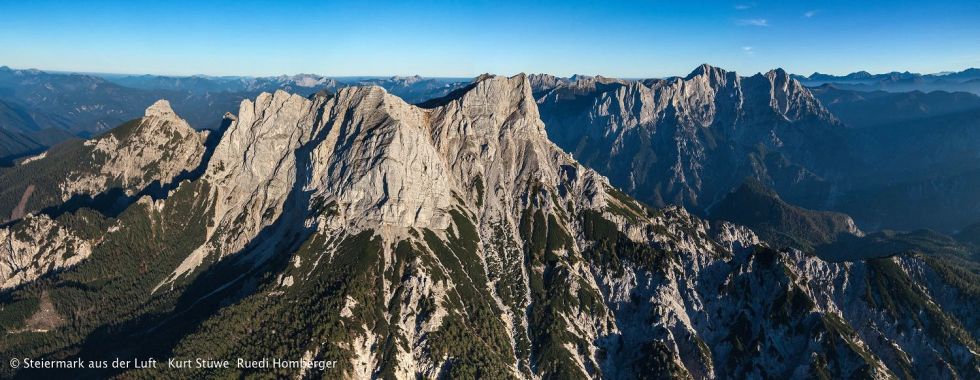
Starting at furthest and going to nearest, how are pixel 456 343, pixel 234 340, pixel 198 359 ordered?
pixel 456 343, pixel 234 340, pixel 198 359

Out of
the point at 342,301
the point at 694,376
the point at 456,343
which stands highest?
the point at 342,301

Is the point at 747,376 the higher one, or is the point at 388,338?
the point at 388,338

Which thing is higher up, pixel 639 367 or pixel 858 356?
pixel 858 356

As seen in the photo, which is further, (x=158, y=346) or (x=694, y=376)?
(x=694, y=376)

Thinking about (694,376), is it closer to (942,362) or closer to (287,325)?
(942,362)

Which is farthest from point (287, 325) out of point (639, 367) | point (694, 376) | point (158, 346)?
point (694, 376)

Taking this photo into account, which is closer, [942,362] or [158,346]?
[158,346]

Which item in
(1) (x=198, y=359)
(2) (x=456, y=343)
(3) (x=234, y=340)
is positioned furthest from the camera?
(2) (x=456, y=343)

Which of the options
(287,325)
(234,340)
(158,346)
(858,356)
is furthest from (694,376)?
(158,346)

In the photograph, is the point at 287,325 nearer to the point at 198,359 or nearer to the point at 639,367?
the point at 198,359
